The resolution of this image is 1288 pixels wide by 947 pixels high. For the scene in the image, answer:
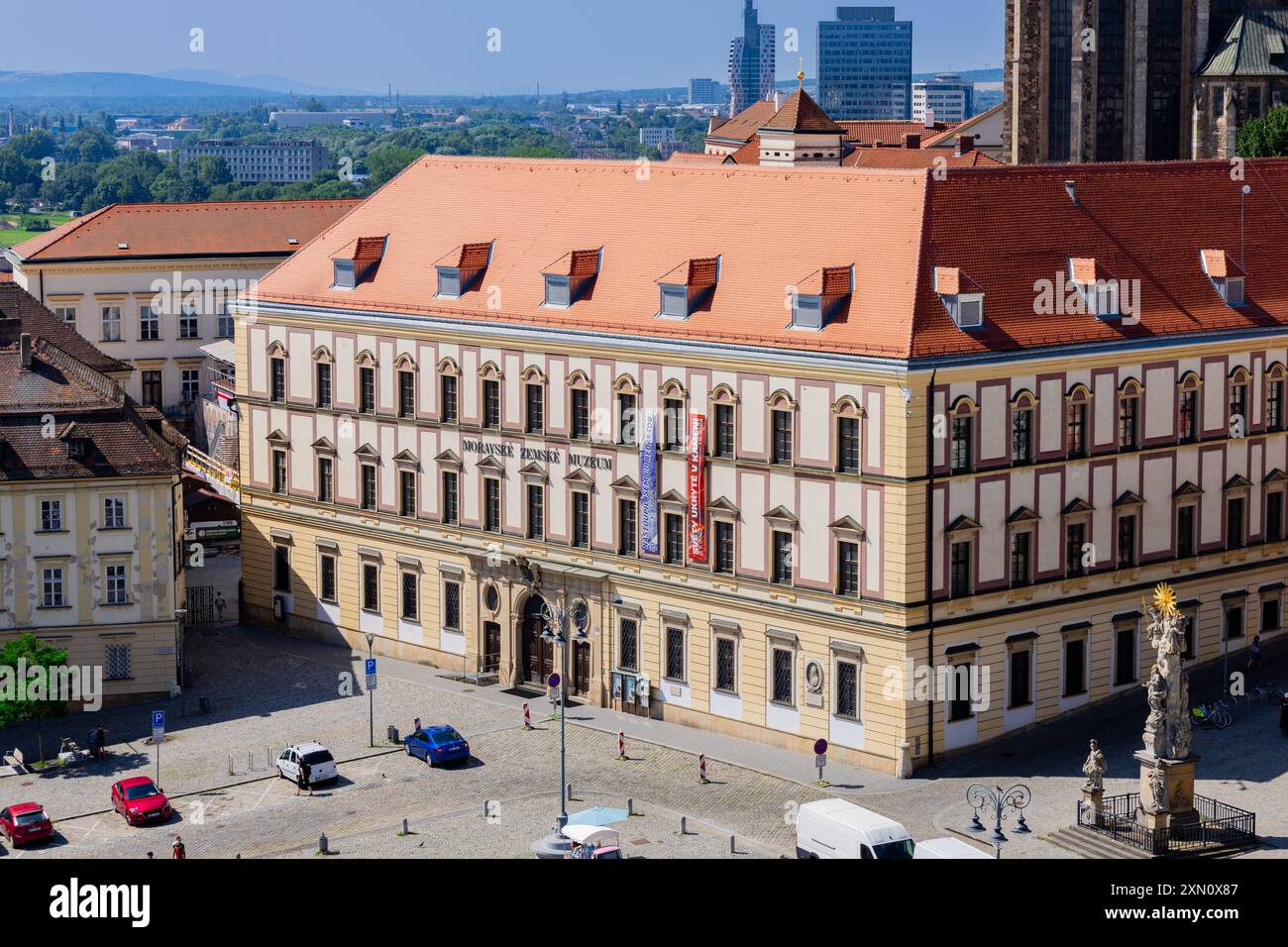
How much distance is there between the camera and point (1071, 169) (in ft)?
272

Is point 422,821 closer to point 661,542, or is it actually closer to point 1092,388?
point 661,542

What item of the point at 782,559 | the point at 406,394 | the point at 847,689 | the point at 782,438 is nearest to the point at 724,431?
the point at 782,438

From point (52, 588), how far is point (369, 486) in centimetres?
1449

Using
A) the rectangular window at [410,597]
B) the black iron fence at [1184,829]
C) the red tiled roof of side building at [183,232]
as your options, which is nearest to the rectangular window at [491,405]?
the rectangular window at [410,597]

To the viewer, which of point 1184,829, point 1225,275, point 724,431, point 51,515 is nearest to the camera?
point 1184,829

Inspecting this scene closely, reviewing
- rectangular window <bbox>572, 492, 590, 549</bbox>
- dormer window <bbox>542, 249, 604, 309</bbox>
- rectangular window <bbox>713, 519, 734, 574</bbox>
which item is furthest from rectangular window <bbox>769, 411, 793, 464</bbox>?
dormer window <bbox>542, 249, 604, 309</bbox>

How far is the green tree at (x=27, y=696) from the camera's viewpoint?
77.3 metres

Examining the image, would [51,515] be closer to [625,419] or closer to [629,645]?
[625,419]

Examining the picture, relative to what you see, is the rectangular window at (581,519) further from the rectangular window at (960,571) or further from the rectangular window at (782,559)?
the rectangular window at (960,571)

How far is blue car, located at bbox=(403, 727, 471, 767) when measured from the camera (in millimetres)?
76125

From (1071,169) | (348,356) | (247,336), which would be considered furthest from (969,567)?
(247,336)

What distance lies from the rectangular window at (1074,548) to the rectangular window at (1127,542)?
2096 mm

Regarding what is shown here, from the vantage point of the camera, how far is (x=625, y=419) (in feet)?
271
